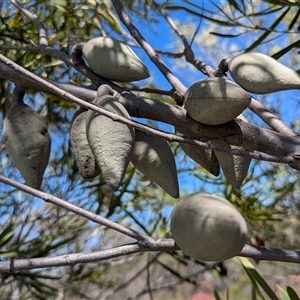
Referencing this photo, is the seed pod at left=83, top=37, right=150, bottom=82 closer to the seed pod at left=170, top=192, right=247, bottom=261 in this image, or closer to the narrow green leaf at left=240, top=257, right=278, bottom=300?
the seed pod at left=170, top=192, right=247, bottom=261

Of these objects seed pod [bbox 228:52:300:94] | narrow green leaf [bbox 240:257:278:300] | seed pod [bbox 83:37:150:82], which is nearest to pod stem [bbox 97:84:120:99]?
seed pod [bbox 83:37:150:82]

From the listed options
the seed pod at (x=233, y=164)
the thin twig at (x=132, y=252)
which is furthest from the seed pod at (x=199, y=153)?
the thin twig at (x=132, y=252)

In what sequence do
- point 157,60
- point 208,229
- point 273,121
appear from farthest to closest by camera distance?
point 157,60, point 273,121, point 208,229

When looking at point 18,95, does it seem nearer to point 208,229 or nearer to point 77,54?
point 77,54

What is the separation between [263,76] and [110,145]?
0.20 meters

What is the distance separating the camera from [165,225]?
59.8 inches

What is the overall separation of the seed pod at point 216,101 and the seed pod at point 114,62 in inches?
4.8

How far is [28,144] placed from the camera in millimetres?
550

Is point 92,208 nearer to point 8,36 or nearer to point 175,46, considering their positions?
point 8,36

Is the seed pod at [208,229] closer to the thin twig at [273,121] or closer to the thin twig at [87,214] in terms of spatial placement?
the thin twig at [87,214]

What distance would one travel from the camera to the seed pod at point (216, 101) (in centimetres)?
48

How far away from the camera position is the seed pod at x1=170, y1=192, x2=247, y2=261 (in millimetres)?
408

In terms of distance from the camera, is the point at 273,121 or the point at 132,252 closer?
the point at 132,252

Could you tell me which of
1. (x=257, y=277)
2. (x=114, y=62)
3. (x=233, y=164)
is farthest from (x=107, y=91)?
(x=257, y=277)
